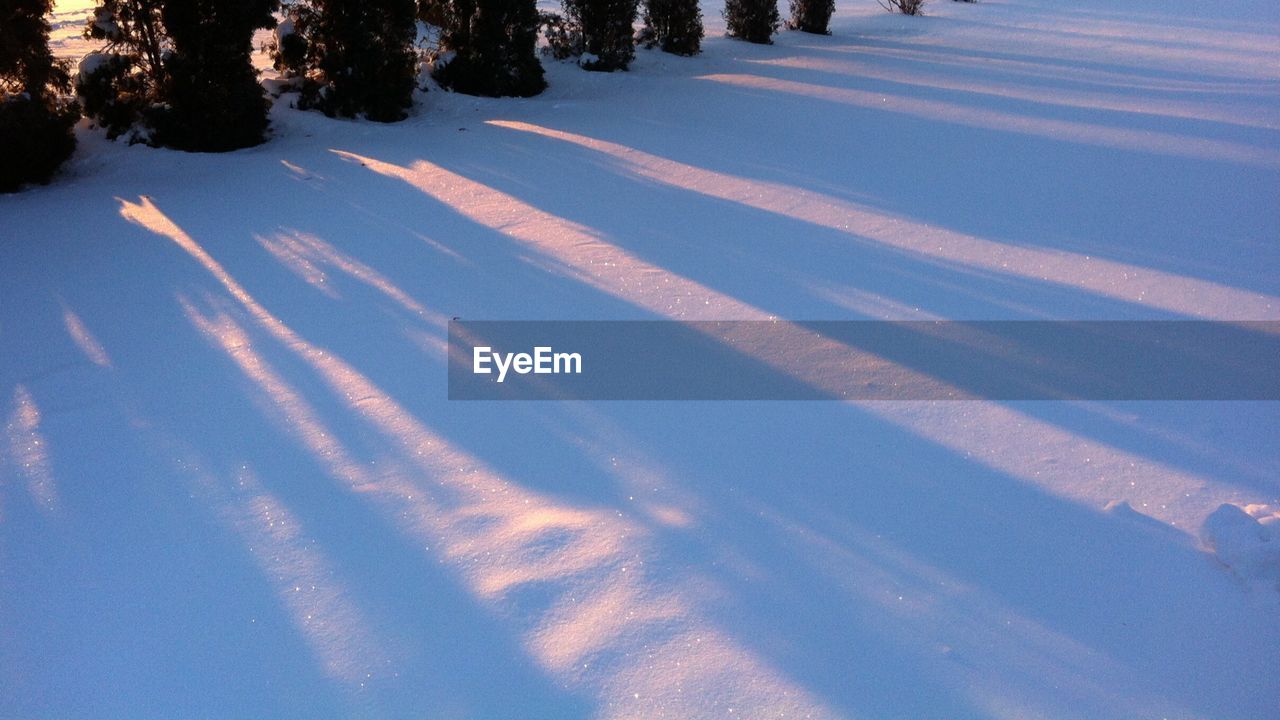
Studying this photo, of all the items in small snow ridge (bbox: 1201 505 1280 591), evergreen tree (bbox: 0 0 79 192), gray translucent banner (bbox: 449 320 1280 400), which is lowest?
small snow ridge (bbox: 1201 505 1280 591)

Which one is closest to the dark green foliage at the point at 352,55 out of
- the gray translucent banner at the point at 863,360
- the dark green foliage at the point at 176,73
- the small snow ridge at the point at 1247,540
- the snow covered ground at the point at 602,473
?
the dark green foliage at the point at 176,73

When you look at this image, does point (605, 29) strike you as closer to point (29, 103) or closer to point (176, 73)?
point (176, 73)

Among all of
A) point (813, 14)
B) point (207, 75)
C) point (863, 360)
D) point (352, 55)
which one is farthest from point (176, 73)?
point (813, 14)

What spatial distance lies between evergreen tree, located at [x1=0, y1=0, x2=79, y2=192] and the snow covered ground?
0.22 m

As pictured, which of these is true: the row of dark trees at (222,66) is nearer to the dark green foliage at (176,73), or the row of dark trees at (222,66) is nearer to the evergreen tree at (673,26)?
the dark green foliage at (176,73)

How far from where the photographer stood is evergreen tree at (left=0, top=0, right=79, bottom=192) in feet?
20.1

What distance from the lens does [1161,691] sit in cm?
220

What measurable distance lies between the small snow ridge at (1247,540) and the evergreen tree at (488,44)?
27.2 feet

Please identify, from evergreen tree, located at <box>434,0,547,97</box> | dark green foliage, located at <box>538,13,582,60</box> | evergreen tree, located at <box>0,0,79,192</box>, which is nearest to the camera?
evergreen tree, located at <box>0,0,79,192</box>

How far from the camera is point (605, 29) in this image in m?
10.8

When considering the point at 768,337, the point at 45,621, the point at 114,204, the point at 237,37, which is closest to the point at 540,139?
the point at 237,37

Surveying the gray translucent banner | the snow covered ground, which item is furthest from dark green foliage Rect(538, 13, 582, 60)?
the gray translucent banner

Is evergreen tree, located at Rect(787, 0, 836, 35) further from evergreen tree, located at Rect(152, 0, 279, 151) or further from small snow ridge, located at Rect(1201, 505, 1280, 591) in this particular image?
small snow ridge, located at Rect(1201, 505, 1280, 591)

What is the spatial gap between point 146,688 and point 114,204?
195 inches
